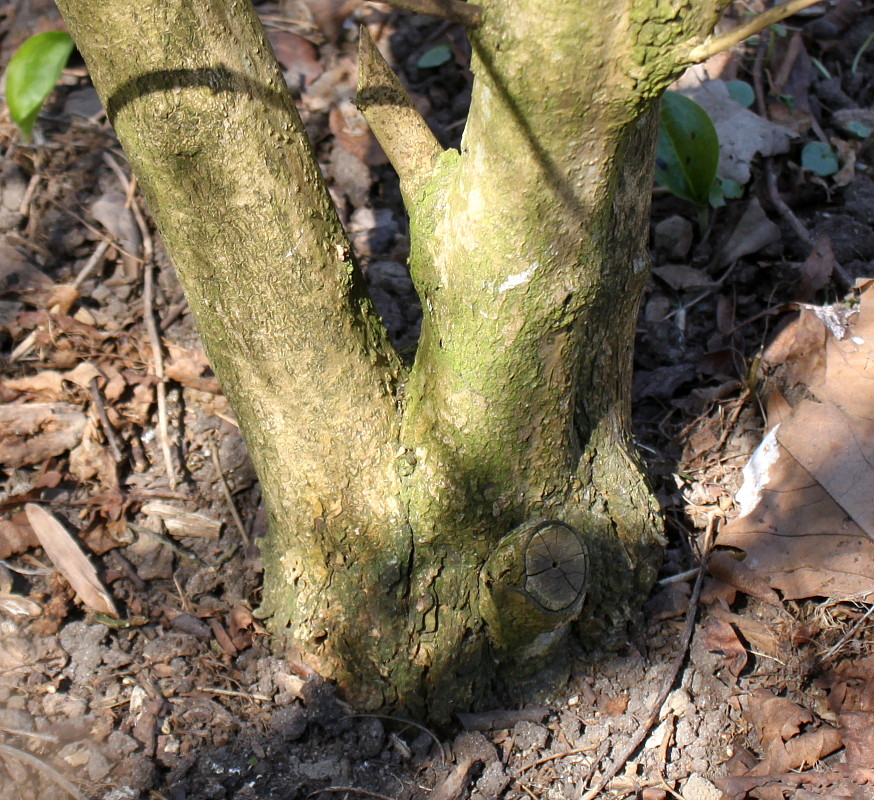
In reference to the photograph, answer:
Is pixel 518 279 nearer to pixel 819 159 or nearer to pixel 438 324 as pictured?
pixel 438 324

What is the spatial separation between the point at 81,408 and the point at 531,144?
1.53m

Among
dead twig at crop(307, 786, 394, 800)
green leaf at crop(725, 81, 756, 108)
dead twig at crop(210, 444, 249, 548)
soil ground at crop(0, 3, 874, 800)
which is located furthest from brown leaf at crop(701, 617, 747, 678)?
green leaf at crop(725, 81, 756, 108)

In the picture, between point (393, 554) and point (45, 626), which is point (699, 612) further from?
point (45, 626)

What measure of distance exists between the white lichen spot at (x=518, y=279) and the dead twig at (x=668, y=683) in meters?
0.97

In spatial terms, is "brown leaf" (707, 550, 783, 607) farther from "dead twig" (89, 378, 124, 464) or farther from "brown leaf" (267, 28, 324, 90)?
"brown leaf" (267, 28, 324, 90)

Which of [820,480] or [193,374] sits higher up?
[193,374]

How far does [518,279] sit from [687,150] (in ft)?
4.64

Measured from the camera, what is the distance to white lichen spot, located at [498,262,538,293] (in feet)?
4.22

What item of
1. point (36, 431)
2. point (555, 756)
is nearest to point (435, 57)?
point (36, 431)

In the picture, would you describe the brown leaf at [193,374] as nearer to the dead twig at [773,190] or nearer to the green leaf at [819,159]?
the dead twig at [773,190]

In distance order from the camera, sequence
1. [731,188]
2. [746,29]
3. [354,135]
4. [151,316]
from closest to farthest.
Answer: [746,29], [151,316], [731,188], [354,135]

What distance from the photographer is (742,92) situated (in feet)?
9.47

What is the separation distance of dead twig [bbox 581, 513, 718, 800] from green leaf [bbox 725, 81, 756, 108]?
167 cm

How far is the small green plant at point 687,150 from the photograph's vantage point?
2391mm
